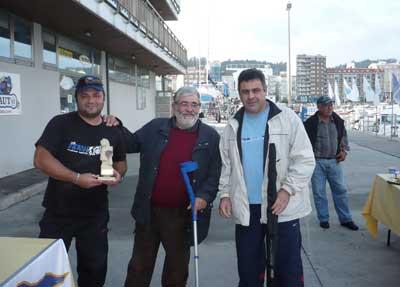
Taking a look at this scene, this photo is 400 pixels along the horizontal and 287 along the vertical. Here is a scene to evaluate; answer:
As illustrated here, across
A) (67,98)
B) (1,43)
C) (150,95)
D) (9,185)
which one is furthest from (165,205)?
(150,95)

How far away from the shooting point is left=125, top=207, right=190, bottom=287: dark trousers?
347 cm

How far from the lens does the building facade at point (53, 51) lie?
30.5ft

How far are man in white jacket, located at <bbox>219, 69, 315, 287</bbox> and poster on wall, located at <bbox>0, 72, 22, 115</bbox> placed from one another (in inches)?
281

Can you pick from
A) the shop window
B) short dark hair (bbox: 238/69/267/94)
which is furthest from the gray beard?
the shop window

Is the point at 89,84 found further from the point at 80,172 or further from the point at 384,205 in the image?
the point at 384,205

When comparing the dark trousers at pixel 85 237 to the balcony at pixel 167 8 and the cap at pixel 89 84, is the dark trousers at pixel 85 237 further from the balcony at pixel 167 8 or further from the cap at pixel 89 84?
the balcony at pixel 167 8

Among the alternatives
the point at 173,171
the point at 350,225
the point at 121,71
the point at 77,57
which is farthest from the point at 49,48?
the point at 173,171

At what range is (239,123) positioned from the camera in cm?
333

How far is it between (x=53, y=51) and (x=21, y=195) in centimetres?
511

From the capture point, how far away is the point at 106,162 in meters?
3.14

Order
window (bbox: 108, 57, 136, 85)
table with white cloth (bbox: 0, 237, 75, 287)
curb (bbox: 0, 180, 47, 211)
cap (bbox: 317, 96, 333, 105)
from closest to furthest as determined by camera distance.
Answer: table with white cloth (bbox: 0, 237, 75, 287) < cap (bbox: 317, 96, 333, 105) < curb (bbox: 0, 180, 47, 211) < window (bbox: 108, 57, 136, 85)

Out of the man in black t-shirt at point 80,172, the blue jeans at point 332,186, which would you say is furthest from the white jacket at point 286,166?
the blue jeans at point 332,186

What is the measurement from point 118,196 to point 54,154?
553 centimetres

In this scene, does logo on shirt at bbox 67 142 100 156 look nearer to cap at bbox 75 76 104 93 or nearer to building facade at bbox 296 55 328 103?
cap at bbox 75 76 104 93
